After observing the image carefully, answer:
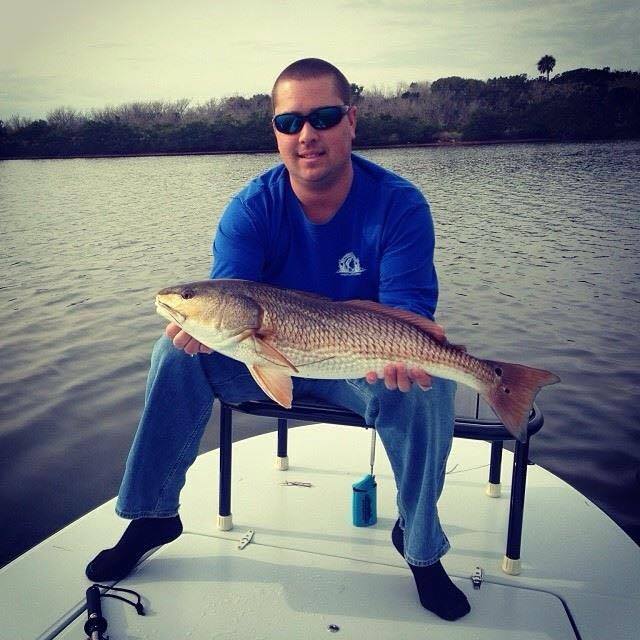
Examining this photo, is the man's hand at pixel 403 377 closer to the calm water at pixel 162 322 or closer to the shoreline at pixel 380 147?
the calm water at pixel 162 322

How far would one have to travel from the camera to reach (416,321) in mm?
2660

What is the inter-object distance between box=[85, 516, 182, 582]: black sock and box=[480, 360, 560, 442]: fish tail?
1.49 metres

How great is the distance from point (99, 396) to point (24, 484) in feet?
6.73

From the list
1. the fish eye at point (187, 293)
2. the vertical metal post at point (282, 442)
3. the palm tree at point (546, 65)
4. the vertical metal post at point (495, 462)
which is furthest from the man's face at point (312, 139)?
the palm tree at point (546, 65)

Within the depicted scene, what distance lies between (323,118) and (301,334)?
1.07 m

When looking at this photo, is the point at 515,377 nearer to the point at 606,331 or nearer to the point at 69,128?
the point at 606,331

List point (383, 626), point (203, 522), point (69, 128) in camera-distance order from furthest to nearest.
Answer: point (69, 128)
point (203, 522)
point (383, 626)

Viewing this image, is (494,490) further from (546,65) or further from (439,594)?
(546,65)

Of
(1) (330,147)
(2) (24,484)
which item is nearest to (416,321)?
(1) (330,147)

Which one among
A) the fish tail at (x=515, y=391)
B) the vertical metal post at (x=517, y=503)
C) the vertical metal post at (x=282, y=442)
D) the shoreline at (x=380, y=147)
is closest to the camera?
the fish tail at (x=515, y=391)

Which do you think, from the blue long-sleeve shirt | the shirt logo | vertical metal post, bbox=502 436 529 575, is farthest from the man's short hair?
vertical metal post, bbox=502 436 529 575

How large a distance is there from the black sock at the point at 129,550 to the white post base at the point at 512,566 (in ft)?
4.82

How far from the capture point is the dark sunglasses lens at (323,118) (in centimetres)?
308

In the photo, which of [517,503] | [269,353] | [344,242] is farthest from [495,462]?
[269,353]
